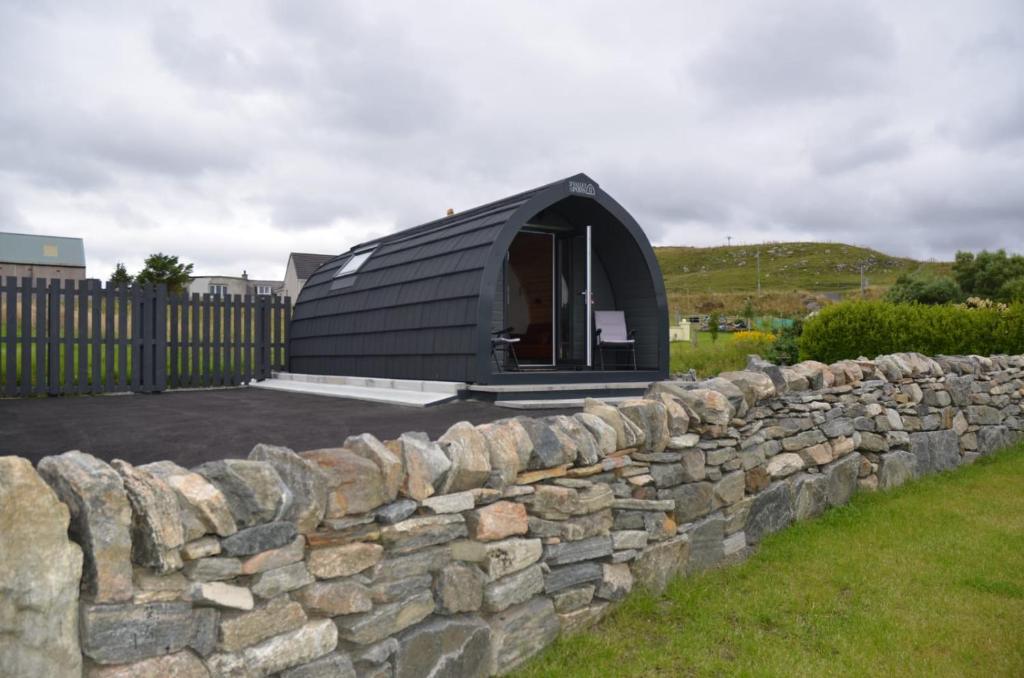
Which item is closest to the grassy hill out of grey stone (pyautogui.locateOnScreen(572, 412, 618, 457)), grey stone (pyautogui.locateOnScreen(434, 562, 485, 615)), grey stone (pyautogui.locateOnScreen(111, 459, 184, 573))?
grey stone (pyautogui.locateOnScreen(572, 412, 618, 457))

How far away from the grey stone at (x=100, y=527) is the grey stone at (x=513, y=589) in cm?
166

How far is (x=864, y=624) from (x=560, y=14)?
275 inches

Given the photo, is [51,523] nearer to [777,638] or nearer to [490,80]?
[777,638]

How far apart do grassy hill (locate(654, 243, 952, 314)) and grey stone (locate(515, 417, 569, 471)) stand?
50432 millimetres

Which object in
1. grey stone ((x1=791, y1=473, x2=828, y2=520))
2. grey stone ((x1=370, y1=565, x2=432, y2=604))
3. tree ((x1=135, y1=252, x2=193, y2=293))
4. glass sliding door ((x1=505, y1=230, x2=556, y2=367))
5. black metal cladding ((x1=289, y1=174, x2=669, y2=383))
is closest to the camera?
grey stone ((x1=370, y1=565, x2=432, y2=604))

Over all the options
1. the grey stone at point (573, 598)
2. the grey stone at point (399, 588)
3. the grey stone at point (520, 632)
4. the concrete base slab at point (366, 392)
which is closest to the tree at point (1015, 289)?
the concrete base slab at point (366, 392)

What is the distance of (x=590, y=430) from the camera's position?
4055mm

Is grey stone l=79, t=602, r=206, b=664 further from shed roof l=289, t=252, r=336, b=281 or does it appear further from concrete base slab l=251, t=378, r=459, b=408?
shed roof l=289, t=252, r=336, b=281

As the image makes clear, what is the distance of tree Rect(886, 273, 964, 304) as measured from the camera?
25.2 metres

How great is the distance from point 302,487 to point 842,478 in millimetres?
5201

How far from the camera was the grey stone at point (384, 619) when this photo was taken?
278cm

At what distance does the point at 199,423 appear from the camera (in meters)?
5.82

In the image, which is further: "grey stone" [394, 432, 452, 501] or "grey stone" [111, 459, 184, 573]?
"grey stone" [394, 432, 452, 501]

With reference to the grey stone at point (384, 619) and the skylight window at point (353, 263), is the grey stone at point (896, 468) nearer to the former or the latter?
the grey stone at point (384, 619)
